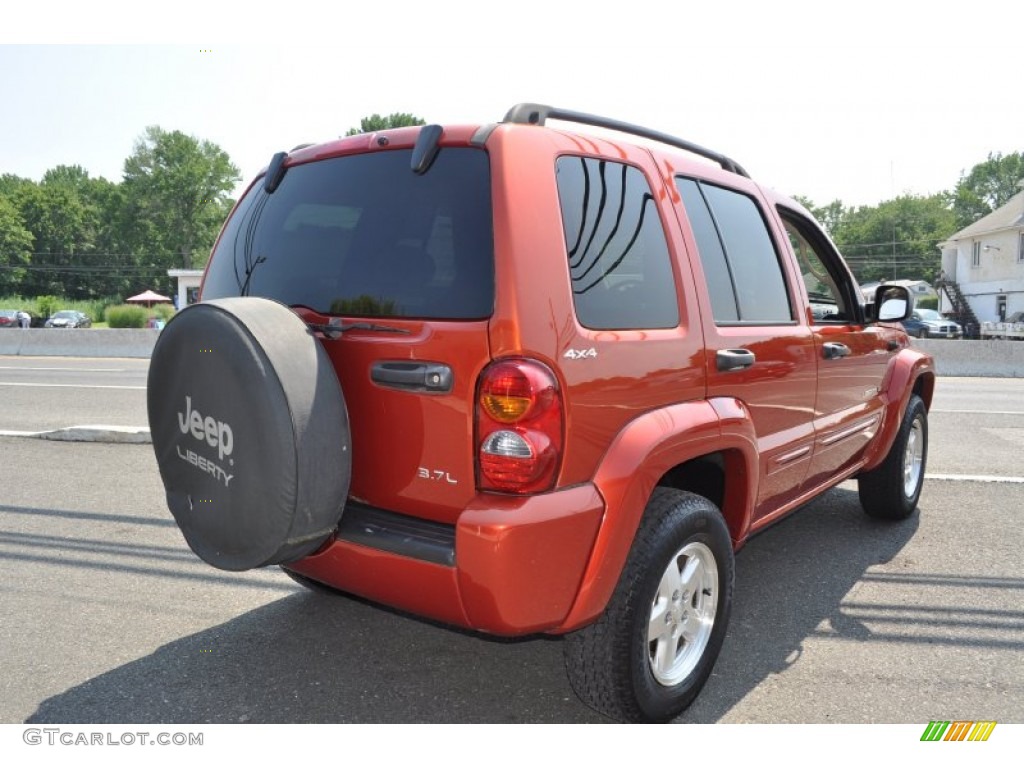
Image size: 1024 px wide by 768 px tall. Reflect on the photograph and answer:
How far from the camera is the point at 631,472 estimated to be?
2416 millimetres

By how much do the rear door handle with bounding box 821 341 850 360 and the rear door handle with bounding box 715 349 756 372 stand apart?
0.87 m

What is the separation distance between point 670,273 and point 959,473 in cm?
504

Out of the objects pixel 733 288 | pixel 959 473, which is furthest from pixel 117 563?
pixel 959 473

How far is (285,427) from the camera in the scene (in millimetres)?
2301

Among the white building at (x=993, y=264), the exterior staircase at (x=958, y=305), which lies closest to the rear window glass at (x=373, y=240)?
the exterior staircase at (x=958, y=305)

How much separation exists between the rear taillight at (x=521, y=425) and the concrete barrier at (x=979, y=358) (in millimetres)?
17503

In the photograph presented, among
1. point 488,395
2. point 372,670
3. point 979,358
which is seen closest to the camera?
point 488,395

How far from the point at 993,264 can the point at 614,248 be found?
1924 inches

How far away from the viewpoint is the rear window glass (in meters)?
2.42

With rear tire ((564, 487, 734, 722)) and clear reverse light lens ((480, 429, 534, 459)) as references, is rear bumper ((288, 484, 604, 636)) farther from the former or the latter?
rear tire ((564, 487, 734, 722))

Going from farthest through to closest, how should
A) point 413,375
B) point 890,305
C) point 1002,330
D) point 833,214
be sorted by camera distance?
1. point 833,214
2. point 1002,330
3. point 890,305
4. point 413,375

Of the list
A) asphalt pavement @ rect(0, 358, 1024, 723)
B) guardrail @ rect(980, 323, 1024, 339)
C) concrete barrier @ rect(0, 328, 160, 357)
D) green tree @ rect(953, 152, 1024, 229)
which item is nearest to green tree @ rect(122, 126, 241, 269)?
concrete barrier @ rect(0, 328, 160, 357)

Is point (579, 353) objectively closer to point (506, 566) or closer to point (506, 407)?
point (506, 407)

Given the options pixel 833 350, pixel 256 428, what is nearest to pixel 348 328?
pixel 256 428
